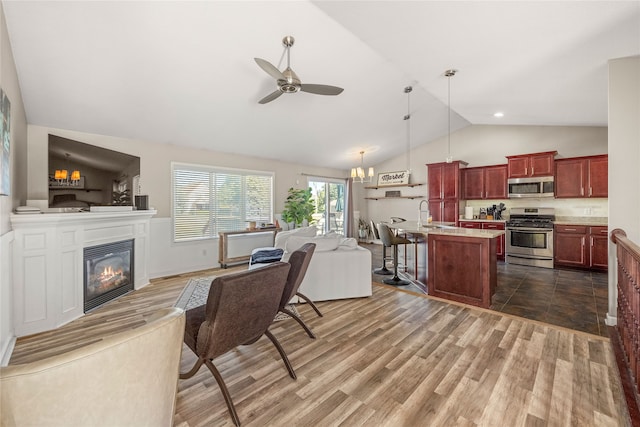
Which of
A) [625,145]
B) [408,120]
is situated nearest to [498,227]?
[408,120]

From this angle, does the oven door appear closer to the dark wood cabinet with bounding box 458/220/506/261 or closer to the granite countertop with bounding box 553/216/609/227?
the dark wood cabinet with bounding box 458/220/506/261

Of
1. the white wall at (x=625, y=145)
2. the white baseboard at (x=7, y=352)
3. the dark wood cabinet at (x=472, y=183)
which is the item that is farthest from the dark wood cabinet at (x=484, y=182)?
the white baseboard at (x=7, y=352)

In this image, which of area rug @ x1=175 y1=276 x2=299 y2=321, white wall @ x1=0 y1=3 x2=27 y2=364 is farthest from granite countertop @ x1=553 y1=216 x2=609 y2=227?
white wall @ x1=0 y1=3 x2=27 y2=364

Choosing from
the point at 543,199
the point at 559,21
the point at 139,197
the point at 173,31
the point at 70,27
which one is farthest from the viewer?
the point at 543,199

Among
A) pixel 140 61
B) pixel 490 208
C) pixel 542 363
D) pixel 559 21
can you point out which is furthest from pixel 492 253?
pixel 140 61

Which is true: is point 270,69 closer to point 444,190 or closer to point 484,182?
point 444,190

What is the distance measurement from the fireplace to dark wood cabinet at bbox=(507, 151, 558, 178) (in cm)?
744

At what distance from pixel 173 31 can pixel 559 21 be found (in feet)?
11.1

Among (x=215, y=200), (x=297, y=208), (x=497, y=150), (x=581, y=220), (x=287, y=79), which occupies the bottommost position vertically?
(x=581, y=220)

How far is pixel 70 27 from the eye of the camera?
242cm

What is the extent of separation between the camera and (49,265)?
108 inches

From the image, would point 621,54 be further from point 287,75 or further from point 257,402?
point 257,402

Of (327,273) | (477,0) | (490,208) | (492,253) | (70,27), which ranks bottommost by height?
(327,273)

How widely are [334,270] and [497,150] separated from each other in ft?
17.9
